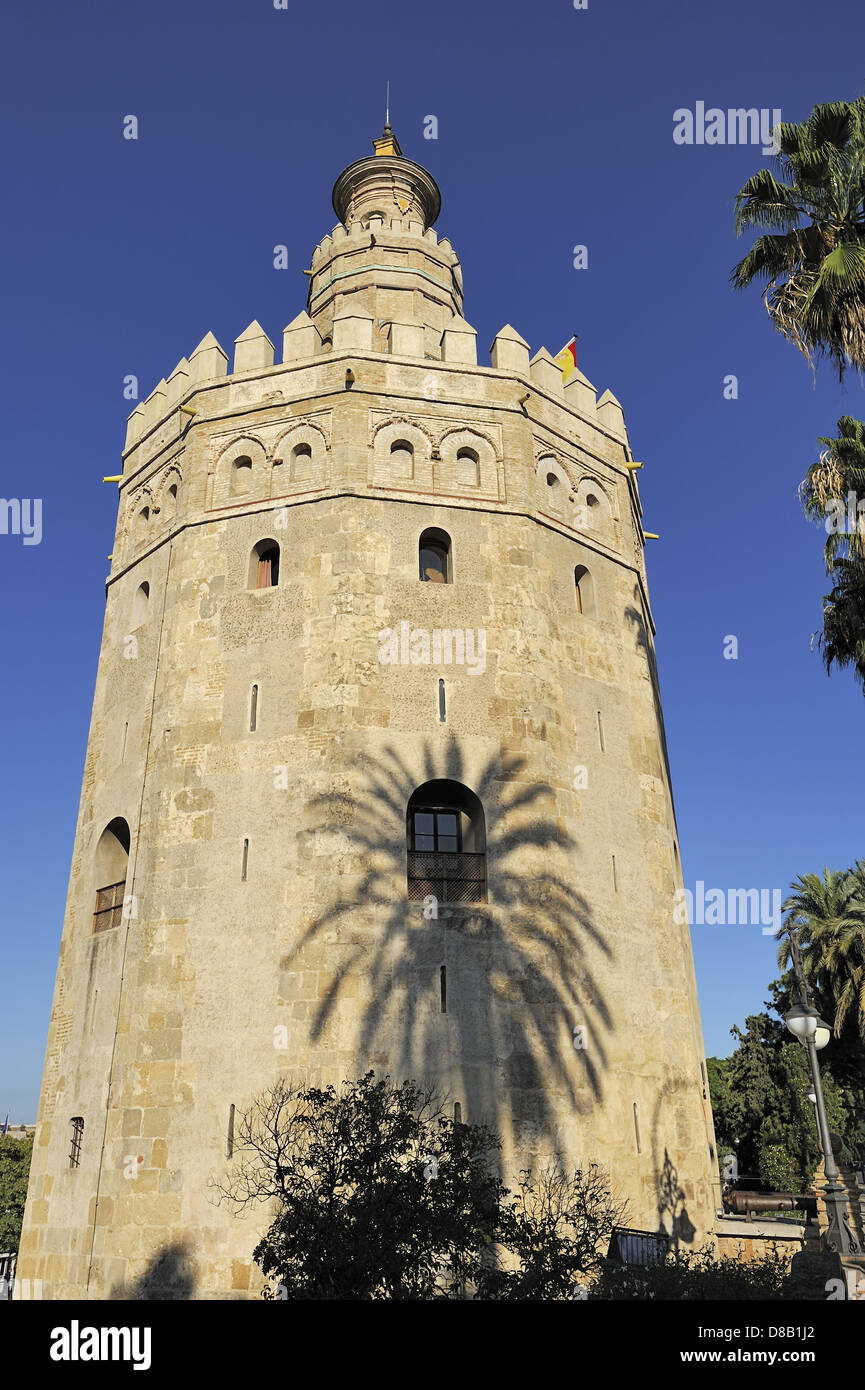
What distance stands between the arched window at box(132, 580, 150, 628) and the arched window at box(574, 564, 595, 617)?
27.7 ft

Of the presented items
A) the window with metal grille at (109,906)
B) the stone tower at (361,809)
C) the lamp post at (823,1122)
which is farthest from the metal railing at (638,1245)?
the window with metal grille at (109,906)

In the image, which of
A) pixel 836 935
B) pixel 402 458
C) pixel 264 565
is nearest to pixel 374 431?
pixel 402 458

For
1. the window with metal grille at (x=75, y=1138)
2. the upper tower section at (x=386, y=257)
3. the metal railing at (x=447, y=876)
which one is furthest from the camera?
the upper tower section at (x=386, y=257)

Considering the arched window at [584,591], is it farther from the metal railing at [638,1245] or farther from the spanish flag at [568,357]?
the metal railing at [638,1245]

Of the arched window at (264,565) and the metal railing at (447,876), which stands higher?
the arched window at (264,565)

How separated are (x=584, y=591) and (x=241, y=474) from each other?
6997 millimetres

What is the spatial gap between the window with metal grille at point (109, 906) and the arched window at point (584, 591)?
32.4 ft

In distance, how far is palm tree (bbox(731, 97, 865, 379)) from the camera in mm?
14430

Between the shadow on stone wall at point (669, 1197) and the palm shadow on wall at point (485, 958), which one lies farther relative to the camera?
the shadow on stone wall at point (669, 1197)

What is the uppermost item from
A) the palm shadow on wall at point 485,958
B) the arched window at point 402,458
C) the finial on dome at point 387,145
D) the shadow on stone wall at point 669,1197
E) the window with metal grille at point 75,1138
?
the finial on dome at point 387,145

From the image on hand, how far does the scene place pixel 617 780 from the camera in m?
18.1

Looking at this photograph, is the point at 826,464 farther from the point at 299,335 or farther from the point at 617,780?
the point at 299,335

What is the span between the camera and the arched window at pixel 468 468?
1853 cm
